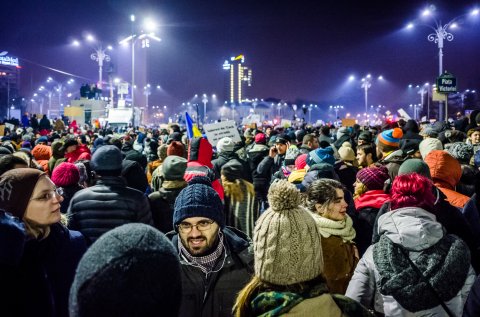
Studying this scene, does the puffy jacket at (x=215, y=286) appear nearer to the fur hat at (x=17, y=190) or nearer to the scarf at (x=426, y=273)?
the scarf at (x=426, y=273)

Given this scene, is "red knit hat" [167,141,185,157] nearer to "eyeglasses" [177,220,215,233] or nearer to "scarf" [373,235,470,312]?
"eyeglasses" [177,220,215,233]

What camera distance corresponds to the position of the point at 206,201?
139 inches

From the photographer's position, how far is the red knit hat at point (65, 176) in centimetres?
573

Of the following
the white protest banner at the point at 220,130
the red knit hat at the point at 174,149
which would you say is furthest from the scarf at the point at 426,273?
the white protest banner at the point at 220,130

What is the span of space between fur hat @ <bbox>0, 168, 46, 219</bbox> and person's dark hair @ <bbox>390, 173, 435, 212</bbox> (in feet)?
9.09

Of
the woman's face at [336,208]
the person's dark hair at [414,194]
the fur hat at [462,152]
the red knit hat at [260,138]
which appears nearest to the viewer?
the person's dark hair at [414,194]

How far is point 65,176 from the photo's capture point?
5754mm

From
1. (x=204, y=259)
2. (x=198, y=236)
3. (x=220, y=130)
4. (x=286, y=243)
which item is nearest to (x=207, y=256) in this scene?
(x=204, y=259)

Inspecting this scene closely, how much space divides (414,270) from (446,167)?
2.39 meters

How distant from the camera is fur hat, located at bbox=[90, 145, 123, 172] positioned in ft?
15.7

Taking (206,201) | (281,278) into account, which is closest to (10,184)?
(206,201)

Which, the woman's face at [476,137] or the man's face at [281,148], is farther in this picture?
the man's face at [281,148]

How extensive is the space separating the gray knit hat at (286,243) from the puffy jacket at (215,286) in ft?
2.92

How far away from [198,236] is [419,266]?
1.57m
